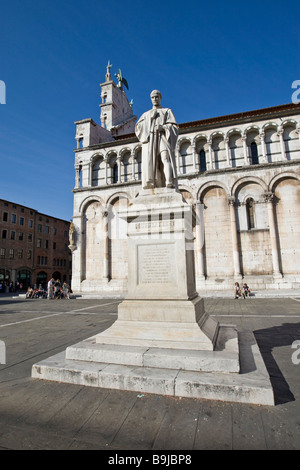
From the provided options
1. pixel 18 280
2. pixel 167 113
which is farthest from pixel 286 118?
pixel 18 280

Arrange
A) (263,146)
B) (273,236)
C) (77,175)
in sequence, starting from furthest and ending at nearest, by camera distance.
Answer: (77,175), (263,146), (273,236)

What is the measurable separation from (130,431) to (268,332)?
5.31m

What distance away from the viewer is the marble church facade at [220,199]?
68.7 ft

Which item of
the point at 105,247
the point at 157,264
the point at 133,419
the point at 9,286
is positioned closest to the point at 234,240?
the point at 105,247

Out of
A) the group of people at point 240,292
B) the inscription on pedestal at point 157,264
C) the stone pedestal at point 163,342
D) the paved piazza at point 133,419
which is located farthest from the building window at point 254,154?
the paved piazza at point 133,419

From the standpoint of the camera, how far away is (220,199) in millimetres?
22781

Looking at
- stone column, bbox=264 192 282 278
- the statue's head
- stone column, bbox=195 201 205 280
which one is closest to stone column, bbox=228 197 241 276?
stone column, bbox=195 201 205 280

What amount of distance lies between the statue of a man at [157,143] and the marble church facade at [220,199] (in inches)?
561

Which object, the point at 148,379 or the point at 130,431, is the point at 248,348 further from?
the point at 130,431

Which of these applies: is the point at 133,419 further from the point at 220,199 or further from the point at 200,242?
the point at 220,199

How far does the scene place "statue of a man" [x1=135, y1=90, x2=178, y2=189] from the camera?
5.40 m

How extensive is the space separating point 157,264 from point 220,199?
19570 mm

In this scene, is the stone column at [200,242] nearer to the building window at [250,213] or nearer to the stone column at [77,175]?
the building window at [250,213]

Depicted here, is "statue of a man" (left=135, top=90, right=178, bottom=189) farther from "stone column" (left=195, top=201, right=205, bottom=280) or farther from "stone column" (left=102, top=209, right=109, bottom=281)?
"stone column" (left=102, top=209, right=109, bottom=281)
